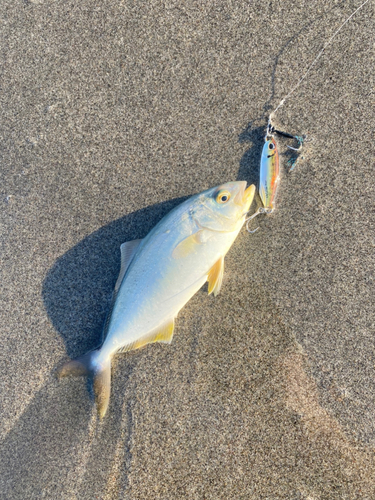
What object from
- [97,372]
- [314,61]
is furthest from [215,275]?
[314,61]

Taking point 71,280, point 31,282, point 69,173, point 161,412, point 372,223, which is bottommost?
point 161,412

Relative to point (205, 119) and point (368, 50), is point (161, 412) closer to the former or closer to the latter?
point (205, 119)

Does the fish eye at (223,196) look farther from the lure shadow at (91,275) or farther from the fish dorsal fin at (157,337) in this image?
the fish dorsal fin at (157,337)

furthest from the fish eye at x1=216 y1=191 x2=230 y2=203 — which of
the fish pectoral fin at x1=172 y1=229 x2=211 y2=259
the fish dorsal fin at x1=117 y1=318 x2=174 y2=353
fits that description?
the fish dorsal fin at x1=117 y1=318 x2=174 y2=353

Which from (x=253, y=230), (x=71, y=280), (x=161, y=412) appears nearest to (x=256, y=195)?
(x=253, y=230)

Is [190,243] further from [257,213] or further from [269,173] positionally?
[269,173]
